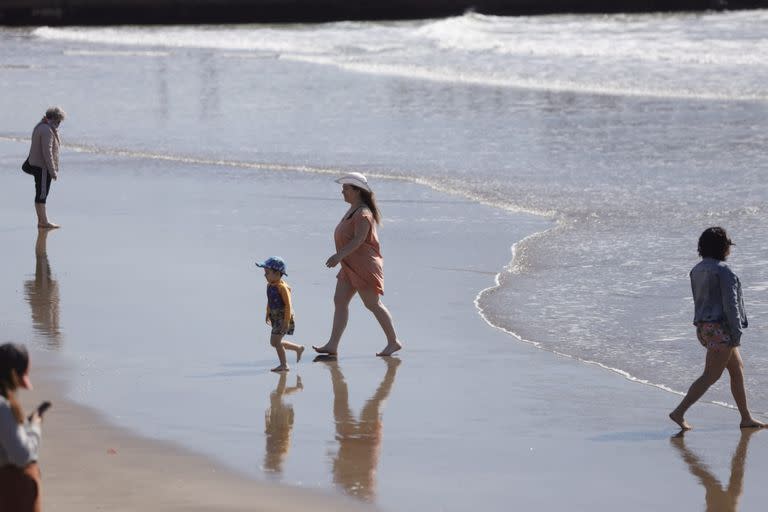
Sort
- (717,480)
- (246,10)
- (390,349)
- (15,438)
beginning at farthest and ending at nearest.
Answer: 1. (246,10)
2. (390,349)
3. (717,480)
4. (15,438)

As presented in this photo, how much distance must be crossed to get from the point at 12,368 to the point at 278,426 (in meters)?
3.15

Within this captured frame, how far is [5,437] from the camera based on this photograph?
4.55 meters

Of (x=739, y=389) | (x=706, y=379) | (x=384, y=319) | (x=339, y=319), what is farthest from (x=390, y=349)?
(x=739, y=389)

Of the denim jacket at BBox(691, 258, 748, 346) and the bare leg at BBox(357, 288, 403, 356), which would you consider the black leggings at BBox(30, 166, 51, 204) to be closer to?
the bare leg at BBox(357, 288, 403, 356)

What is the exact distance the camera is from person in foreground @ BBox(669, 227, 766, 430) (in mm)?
7332

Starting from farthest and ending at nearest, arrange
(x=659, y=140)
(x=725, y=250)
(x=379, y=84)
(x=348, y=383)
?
1. (x=379, y=84)
2. (x=659, y=140)
3. (x=348, y=383)
4. (x=725, y=250)

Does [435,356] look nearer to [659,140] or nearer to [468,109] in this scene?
[659,140]

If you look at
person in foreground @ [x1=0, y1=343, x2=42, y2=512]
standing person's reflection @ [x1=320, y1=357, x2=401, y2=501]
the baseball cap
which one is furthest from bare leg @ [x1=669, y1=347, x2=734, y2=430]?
person in foreground @ [x1=0, y1=343, x2=42, y2=512]

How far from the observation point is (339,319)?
9148 mm

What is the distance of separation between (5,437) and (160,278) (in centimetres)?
674

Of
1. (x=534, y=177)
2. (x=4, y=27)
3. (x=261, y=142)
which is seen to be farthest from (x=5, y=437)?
(x=4, y=27)

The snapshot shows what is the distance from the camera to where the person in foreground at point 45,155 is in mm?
13984

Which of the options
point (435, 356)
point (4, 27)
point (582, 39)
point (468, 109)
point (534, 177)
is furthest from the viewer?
point (4, 27)

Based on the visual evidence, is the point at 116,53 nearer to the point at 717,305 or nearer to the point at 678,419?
the point at 678,419
